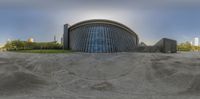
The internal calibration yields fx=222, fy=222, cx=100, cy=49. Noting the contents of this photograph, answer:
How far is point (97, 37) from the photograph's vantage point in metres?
48.2

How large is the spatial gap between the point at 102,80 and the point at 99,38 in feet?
100

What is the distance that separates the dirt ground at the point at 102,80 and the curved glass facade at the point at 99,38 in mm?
23416

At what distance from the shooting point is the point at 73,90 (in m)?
14.6

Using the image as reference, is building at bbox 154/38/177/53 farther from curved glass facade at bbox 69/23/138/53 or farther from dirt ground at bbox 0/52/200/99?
dirt ground at bbox 0/52/200/99

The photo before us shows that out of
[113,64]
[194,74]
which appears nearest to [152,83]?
[194,74]

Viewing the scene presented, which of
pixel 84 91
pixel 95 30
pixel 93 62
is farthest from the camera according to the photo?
pixel 95 30

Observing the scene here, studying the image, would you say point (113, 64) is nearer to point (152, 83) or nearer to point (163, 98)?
point (152, 83)

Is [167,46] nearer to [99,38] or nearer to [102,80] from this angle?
[99,38]

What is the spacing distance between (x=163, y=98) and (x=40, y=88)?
7898 mm

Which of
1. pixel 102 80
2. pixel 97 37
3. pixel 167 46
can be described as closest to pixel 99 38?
pixel 97 37

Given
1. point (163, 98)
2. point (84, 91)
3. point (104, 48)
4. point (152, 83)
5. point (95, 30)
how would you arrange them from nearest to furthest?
1. point (163, 98)
2. point (84, 91)
3. point (152, 83)
4. point (104, 48)
5. point (95, 30)

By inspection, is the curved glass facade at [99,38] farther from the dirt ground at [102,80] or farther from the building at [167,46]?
the dirt ground at [102,80]

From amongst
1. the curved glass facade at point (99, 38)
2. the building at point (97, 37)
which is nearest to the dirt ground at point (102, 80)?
the curved glass facade at point (99, 38)

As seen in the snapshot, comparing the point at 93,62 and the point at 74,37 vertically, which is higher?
the point at 74,37
